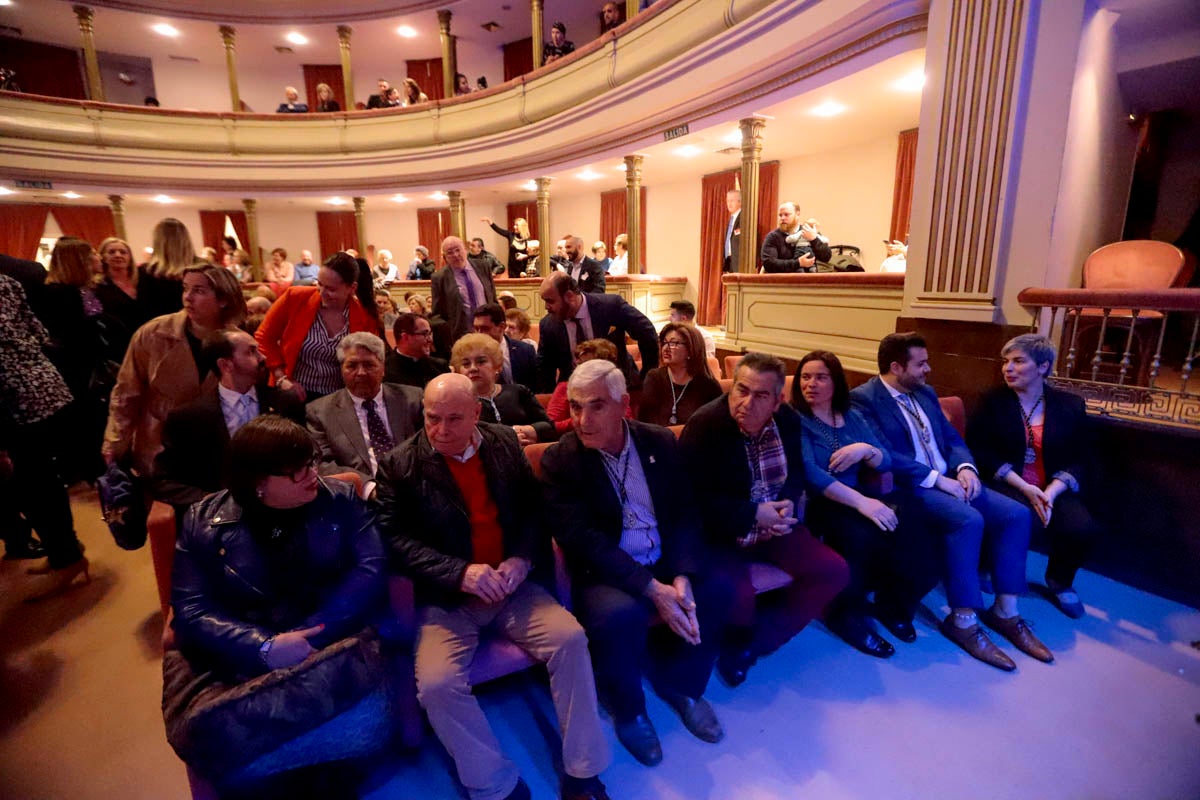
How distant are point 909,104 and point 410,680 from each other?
6.31 m

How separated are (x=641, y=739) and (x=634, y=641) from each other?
288 millimetres

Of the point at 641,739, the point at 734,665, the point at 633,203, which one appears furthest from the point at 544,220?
the point at 641,739

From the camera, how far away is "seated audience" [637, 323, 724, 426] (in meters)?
2.66

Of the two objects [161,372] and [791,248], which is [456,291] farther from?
[791,248]

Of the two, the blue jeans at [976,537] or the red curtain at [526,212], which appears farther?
the red curtain at [526,212]

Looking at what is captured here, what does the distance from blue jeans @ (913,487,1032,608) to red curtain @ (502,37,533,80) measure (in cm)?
1153

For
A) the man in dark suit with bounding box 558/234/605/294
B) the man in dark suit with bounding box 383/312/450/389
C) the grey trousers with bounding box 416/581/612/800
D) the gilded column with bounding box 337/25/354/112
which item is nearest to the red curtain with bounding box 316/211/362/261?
the gilded column with bounding box 337/25/354/112

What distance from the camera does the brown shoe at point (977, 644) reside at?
6.71 ft

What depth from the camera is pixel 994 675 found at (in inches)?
79.4

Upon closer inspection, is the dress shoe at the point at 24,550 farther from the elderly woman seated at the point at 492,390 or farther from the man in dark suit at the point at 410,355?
the elderly woman seated at the point at 492,390

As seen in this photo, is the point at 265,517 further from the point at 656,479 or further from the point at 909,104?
the point at 909,104

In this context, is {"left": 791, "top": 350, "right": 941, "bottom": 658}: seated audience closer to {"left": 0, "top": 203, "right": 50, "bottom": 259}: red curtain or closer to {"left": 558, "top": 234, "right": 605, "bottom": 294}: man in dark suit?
{"left": 558, "top": 234, "right": 605, "bottom": 294}: man in dark suit

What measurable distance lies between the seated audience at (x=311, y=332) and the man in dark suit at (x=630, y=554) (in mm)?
1415

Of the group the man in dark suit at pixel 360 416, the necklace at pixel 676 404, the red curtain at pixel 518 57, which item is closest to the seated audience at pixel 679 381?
the necklace at pixel 676 404
